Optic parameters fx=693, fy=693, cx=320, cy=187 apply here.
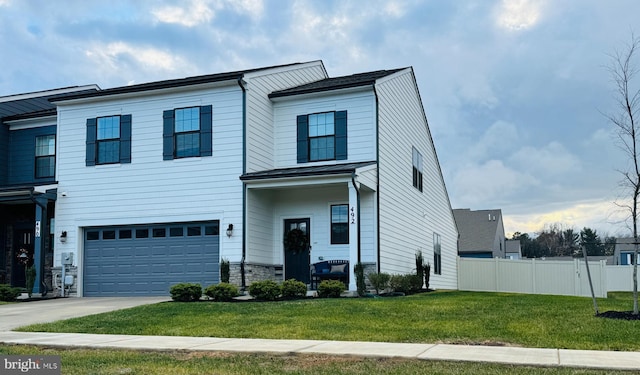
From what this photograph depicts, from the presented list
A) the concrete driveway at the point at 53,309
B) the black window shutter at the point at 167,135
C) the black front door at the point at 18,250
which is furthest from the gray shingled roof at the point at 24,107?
the concrete driveway at the point at 53,309

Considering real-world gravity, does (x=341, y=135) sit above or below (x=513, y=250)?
above

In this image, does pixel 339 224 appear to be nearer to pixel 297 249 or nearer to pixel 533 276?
pixel 297 249

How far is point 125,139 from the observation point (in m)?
21.4

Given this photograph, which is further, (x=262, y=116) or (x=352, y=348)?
(x=262, y=116)

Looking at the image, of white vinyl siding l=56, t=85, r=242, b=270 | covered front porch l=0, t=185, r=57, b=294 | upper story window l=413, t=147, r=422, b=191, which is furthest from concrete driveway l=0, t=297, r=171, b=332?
upper story window l=413, t=147, r=422, b=191

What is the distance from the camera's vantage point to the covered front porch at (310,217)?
736 inches

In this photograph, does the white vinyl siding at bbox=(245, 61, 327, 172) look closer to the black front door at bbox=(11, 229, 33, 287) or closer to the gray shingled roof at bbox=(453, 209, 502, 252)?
the black front door at bbox=(11, 229, 33, 287)

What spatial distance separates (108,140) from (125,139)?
695 mm

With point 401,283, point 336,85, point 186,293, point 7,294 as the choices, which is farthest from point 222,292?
point 7,294

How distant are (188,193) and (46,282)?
5.80m

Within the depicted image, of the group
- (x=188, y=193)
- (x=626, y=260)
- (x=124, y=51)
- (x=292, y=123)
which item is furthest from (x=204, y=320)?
(x=626, y=260)

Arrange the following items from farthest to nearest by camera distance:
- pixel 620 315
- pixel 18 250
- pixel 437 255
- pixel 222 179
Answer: pixel 437 255
pixel 18 250
pixel 222 179
pixel 620 315

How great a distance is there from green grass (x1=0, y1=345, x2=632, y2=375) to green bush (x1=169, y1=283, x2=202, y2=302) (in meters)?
7.67

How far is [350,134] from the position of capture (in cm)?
2047
